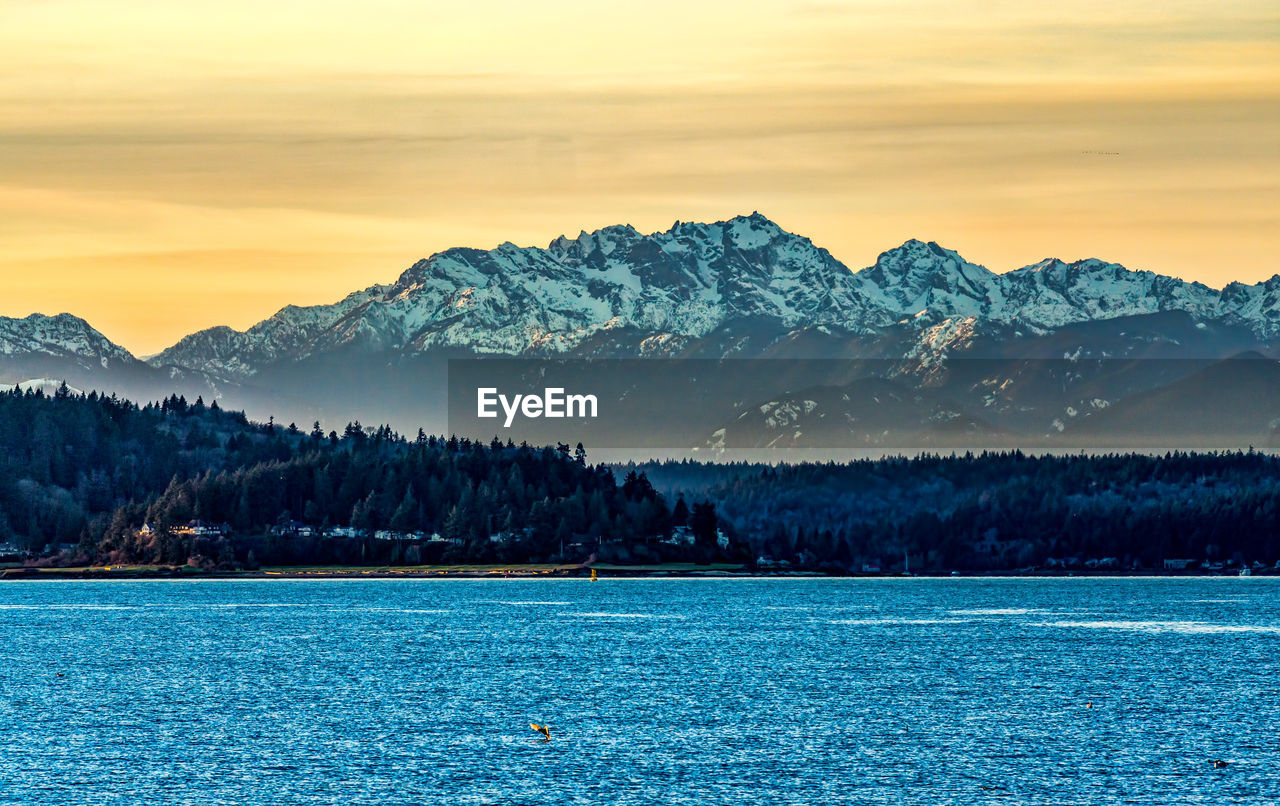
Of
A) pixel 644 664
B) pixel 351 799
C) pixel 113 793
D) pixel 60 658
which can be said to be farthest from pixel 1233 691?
pixel 60 658

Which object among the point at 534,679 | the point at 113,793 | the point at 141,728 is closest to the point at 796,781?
the point at 113,793

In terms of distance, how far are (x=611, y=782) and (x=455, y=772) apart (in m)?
9.71

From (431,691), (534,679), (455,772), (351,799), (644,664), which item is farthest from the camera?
(644,664)

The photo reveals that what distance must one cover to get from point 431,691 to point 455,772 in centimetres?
4601

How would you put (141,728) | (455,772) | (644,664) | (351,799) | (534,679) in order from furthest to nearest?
(644,664) < (534,679) < (141,728) < (455,772) < (351,799)

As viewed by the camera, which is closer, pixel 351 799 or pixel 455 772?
pixel 351 799

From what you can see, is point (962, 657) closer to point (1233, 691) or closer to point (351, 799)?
point (1233, 691)

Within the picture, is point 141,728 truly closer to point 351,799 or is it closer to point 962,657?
point 351,799

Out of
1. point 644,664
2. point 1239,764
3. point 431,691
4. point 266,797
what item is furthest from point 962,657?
point 266,797

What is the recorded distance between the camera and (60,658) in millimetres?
194000

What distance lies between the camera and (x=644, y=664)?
599 ft

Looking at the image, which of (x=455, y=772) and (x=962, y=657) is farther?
(x=962, y=657)

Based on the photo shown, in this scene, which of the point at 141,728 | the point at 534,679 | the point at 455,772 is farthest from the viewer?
the point at 534,679

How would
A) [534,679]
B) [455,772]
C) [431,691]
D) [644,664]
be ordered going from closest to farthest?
[455,772] < [431,691] < [534,679] < [644,664]
